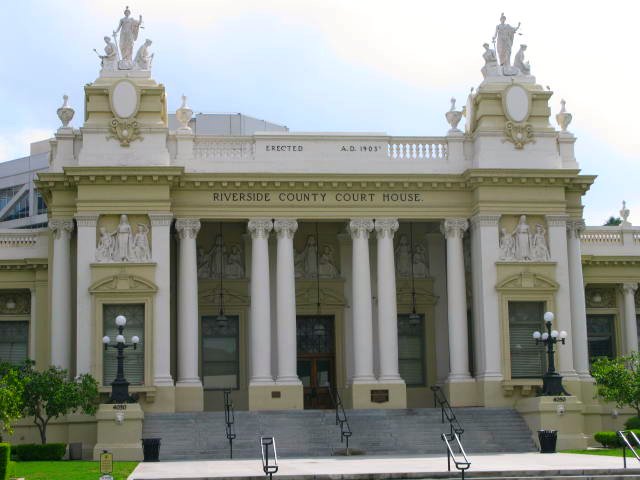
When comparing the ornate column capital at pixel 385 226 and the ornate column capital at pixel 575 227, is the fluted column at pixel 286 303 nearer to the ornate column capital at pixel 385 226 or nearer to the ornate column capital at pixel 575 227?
the ornate column capital at pixel 385 226

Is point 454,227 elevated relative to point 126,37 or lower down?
lower down

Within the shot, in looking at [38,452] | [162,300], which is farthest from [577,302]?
[38,452]

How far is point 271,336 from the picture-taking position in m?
43.8

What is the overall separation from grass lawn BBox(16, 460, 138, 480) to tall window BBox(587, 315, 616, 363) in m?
22.7

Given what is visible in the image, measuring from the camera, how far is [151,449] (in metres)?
34.7

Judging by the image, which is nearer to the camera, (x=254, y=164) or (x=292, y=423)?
(x=292, y=423)

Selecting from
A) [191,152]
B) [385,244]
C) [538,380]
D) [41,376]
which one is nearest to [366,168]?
[385,244]

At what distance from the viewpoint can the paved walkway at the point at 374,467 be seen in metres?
27.4

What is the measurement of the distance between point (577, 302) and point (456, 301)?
16.0 feet

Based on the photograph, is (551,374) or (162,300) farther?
(162,300)

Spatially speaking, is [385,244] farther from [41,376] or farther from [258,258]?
[41,376]

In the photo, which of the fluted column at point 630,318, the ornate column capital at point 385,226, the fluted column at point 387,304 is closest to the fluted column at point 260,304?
the ornate column capital at point 385,226

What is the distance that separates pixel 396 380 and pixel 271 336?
5.08m

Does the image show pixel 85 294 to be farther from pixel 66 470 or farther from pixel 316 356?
pixel 66 470
